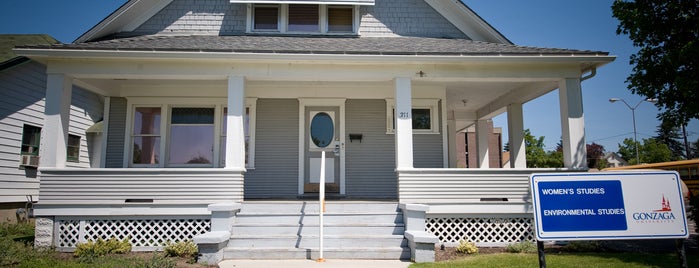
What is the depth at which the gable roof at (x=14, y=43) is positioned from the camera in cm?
1075

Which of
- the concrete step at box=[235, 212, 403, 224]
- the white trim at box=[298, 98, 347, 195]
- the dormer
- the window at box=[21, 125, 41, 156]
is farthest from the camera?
the window at box=[21, 125, 41, 156]

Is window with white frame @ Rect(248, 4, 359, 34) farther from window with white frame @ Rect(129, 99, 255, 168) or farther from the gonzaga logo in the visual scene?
the gonzaga logo

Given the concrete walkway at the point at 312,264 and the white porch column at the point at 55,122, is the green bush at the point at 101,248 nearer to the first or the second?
the white porch column at the point at 55,122

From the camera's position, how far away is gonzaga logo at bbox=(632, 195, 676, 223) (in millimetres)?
3797

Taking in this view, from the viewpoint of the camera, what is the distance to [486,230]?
7801 millimetres

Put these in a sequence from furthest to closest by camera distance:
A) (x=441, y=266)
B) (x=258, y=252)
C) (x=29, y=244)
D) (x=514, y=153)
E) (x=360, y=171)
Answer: (x=514, y=153)
(x=360, y=171)
(x=29, y=244)
(x=258, y=252)
(x=441, y=266)

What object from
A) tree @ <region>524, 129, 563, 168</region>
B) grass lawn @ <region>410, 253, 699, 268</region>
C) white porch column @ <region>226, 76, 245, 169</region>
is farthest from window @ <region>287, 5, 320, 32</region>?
tree @ <region>524, 129, 563, 168</region>

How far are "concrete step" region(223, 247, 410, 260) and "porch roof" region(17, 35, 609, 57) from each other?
341 centimetres

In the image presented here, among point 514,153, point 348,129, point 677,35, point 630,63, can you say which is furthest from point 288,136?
point 677,35

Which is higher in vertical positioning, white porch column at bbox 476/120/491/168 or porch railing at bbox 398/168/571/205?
white porch column at bbox 476/120/491/168

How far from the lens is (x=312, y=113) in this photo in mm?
9984

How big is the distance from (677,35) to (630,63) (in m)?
0.90

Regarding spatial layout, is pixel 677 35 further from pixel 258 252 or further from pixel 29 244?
pixel 29 244

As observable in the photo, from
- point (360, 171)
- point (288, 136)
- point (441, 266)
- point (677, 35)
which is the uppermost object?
point (677, 35)
